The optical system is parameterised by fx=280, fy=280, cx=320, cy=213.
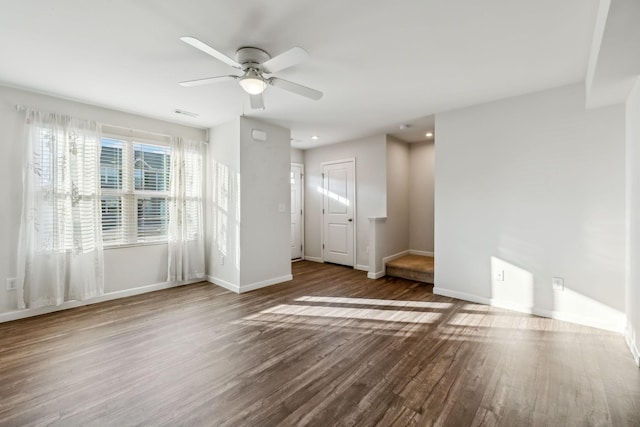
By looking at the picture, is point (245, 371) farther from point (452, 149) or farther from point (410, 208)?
point (410, 208)

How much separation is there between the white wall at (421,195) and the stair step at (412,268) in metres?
0.48

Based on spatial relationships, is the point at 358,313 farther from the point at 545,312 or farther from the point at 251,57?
the point at 251,57

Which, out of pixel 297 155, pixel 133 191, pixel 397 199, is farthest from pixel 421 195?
pixel 133 191

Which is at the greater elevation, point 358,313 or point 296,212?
point 296,212

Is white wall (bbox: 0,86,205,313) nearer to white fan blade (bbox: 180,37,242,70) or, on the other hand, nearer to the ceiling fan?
the ceiling fan

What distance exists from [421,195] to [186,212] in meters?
4.44

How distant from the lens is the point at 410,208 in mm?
5934

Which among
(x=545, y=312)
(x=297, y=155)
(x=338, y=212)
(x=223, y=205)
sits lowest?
(x=545, y=312)

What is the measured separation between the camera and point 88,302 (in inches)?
144

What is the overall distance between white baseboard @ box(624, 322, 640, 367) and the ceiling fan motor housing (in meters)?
3.85

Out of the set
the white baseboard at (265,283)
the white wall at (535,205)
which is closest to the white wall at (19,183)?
the white baseboard at (265,283)

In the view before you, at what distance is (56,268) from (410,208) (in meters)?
5.72

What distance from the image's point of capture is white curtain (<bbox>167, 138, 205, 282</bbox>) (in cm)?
435

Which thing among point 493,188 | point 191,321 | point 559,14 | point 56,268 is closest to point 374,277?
point 493,188
